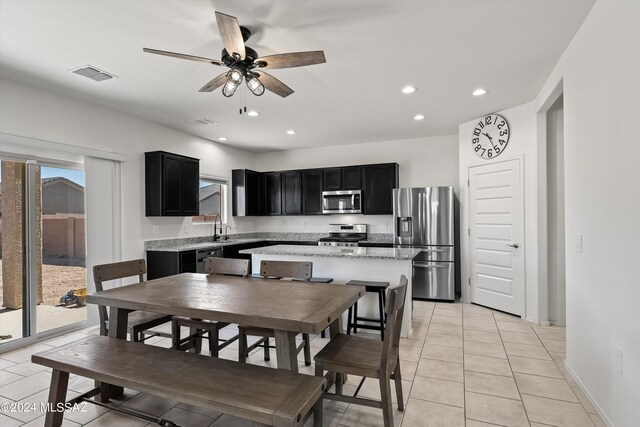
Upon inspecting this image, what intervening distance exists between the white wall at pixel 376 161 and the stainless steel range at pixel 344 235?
0.59 feet

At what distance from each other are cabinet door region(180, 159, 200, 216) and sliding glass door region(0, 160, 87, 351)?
1.24 metres

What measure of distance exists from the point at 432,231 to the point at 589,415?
3047 mm

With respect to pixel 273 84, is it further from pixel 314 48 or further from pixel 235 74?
pixel 314 48

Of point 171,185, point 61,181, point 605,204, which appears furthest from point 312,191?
point 605,204

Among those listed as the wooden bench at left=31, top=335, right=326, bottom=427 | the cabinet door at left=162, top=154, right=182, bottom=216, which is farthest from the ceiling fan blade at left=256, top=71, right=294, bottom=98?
the cabinet door at left=162, top=154, right=182, bottom=216

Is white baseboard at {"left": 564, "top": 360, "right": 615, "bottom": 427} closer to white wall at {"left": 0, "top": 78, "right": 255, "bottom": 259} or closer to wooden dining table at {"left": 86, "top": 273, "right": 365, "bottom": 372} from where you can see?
wooden dining table at {"left": 86, "top": 273, "right": 365, "bottom": 372}

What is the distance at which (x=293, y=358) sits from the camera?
1787 mm

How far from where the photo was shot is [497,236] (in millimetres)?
4344

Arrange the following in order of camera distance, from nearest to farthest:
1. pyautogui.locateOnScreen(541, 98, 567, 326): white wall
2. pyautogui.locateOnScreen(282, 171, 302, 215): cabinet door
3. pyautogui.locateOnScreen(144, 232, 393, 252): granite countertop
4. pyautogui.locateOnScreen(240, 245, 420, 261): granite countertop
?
1. pyautogui.locateOnScreen(240, 245, 420, 261): granite countertop
2. pyautogui.locateOnScreen(541, 98, 567, 326): white wall
3. pyautogui.locateOnScreen(144, 232, 393, 252): granite countertop
4. pyautogui.locateOnScreen(282, 171, 302, 215): cabinet door

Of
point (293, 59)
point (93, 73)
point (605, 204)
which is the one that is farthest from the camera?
point (93, 73)

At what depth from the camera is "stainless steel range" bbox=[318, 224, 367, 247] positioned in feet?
19.0

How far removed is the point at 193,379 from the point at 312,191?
192 inches

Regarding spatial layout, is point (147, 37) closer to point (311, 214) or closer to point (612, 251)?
point (612, 251)

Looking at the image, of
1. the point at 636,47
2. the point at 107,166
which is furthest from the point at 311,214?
the point at 636,47
